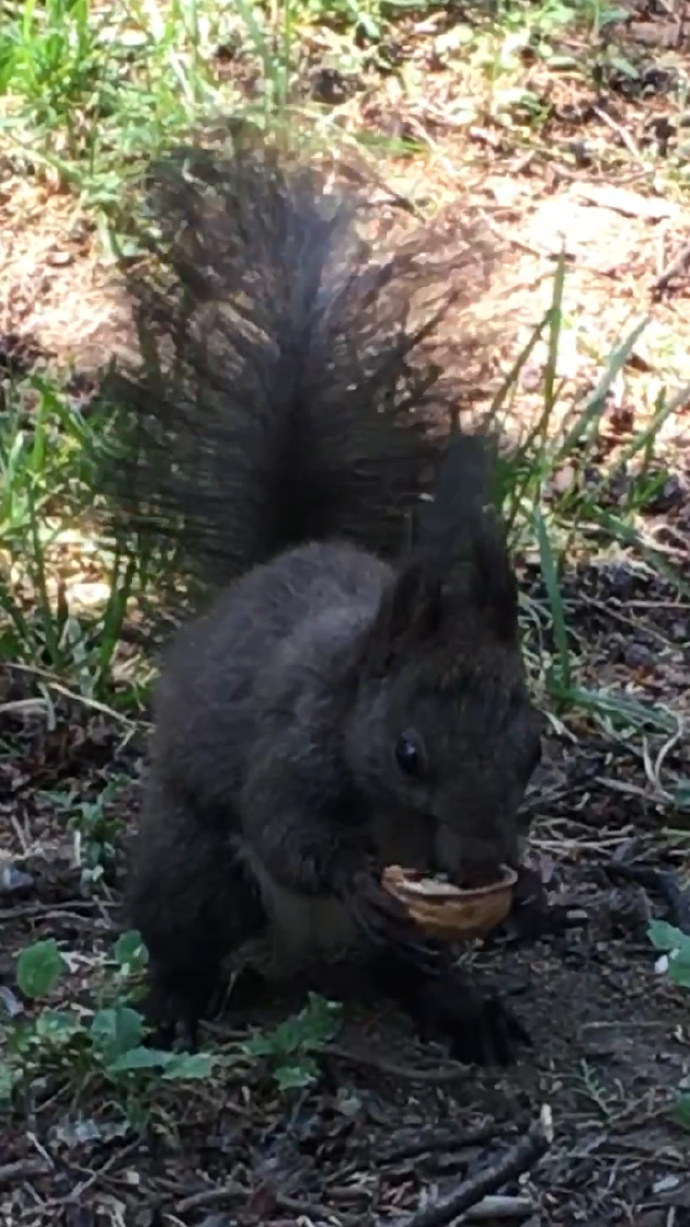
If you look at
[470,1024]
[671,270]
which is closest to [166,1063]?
[470,1024]

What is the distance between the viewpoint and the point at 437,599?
8.52 feet

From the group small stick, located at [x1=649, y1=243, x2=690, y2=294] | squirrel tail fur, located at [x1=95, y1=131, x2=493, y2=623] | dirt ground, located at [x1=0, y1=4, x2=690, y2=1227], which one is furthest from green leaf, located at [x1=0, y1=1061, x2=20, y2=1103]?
small stick, located at [x1=649, y1=243, x2=690, y2=294]

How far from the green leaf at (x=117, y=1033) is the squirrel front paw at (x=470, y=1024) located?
1.48 feet

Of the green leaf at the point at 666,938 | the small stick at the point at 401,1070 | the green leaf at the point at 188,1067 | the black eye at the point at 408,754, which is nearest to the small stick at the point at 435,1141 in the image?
the small stick at the point at 401,1070

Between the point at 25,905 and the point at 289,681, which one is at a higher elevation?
the point at 289,681

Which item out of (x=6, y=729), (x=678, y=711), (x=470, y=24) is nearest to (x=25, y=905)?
(x=6, y=729)

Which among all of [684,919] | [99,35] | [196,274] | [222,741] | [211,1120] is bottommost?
[211,1120]

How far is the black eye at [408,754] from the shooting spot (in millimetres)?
2557

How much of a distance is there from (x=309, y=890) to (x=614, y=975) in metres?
0.53

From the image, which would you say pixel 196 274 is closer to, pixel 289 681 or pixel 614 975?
pixel 289 681

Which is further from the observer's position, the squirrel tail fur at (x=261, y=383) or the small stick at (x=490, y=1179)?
the squirrel tail fur at (x=261, y=383)

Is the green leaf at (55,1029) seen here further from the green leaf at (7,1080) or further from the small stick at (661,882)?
the small stick at (661,882)

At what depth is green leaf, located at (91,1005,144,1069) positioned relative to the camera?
264 centimetres

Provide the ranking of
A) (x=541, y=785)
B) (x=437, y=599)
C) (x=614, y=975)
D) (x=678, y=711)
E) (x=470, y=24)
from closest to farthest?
(x=437, y=599) < (x=614, y=975) < (x=541, y=785) < (x=678, y=711) < (x=470, y=24)
